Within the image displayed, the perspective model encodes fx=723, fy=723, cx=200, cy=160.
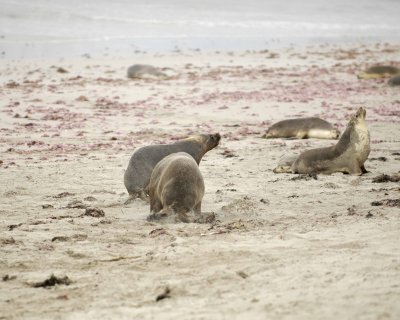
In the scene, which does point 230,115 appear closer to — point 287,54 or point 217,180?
point 217,180

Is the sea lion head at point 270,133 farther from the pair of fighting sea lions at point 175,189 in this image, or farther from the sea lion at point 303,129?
the pair of fighting sea lions at point 175,189

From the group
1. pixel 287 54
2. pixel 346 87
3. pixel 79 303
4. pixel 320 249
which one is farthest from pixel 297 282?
pixel 287 54

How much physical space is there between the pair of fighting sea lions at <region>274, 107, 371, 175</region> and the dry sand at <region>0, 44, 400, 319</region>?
25cm

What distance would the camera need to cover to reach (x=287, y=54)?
1093 inches

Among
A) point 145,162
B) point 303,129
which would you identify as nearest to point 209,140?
point 145,162

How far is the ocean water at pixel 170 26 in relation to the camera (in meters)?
30.3

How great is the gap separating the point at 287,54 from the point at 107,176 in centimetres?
1936

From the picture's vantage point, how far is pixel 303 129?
40.6 ft

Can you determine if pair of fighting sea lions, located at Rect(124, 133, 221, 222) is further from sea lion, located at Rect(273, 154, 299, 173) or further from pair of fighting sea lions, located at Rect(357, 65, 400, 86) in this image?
pair of fighting sea lions, located at Rect(357, 65, 400, 86)

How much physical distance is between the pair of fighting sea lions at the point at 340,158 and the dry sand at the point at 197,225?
9.8 inches

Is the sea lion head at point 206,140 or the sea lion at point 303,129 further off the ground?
the sea lion head at point 206,140

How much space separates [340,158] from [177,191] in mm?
3132

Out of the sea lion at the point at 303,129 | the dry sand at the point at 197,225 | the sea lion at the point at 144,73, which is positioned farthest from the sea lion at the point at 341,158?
the sea lion at the point at 144,73

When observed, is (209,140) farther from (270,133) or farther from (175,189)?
(270,133)
